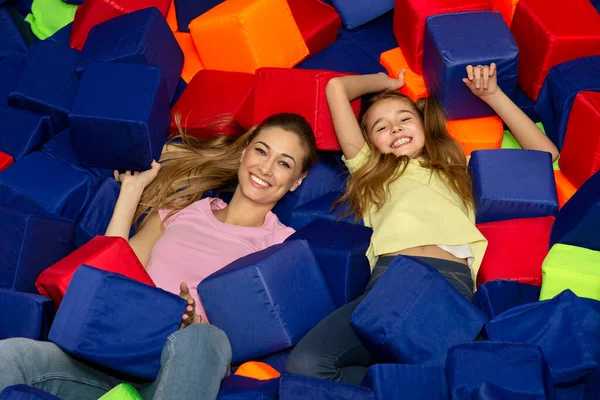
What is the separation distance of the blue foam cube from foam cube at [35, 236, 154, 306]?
145cm

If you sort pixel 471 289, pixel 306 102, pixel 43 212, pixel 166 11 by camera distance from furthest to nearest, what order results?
1. pixel 166 11
2. pixel 306 102
3. pixel 43 212
4. pixel 471 289

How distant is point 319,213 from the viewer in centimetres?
271

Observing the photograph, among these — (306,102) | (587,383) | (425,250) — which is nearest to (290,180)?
(306,102)

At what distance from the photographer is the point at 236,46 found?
304 centimetres

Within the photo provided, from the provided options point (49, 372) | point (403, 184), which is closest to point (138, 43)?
point (403, 184)

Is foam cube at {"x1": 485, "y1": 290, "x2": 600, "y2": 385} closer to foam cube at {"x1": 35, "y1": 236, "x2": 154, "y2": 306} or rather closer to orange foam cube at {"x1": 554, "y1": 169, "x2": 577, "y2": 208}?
orange foam cube at {"x1": 554, "y1": 169, "x2": 577, "y2": 208}

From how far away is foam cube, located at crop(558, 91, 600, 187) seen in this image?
2533 mm

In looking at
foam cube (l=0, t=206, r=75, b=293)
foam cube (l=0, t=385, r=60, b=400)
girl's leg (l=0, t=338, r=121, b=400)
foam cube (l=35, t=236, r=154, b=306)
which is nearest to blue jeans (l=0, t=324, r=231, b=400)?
girl's leg (l=0, t=338, r=121, b=400)

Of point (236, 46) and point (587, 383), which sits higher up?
point (236, 46)

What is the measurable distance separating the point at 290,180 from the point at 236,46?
2.13ft

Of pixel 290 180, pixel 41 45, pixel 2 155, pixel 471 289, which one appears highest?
pixel 41 45

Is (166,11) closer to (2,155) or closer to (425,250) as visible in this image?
(2,155)

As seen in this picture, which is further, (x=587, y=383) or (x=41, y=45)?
(x=41, y=45)

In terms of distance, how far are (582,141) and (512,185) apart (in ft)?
0.95
